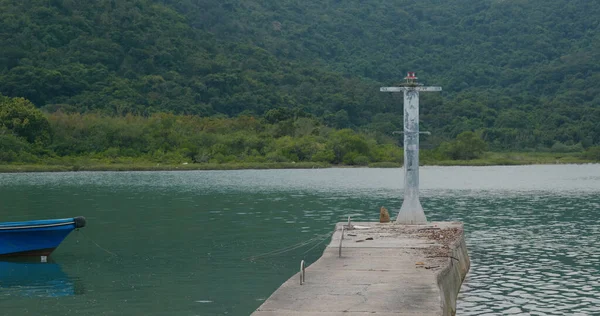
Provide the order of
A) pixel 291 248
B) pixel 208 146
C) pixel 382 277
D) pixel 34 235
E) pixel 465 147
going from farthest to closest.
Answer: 1. pixel 465 147
2. pixel 208 146
3. pixel 291 248
4. pixel 34 235
5. pixel 382 277

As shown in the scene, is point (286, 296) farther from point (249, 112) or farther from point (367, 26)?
point (367, 26)

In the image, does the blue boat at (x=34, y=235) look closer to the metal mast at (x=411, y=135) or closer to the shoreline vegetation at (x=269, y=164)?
the metal mast at (x=411, y=135)

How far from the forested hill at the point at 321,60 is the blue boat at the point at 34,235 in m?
92.7

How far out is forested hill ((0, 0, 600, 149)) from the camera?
125 m

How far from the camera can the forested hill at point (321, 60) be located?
125 meters

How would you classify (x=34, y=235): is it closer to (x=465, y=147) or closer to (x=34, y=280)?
(x=34, y=280)

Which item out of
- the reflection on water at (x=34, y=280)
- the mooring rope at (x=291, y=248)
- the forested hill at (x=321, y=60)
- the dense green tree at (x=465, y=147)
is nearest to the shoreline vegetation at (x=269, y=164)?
the dense green tree at (x=465, y=147)

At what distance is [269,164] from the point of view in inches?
4053

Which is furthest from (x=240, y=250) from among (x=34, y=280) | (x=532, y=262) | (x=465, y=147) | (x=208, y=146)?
(x=465, y=147)

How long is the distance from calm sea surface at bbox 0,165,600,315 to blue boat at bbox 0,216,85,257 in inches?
18.7

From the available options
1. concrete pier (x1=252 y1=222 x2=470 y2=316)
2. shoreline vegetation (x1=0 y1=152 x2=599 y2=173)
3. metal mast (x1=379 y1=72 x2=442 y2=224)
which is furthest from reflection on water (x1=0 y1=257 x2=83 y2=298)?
shoreline vegetation (x1=0 y1=152 x2=599 y2=173)

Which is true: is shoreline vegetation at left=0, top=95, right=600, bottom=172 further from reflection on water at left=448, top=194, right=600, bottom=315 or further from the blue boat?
the blue boat

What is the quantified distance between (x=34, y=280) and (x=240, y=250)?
21.4 ft

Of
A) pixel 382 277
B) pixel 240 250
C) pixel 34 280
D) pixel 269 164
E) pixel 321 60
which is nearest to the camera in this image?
pixel 382 277
